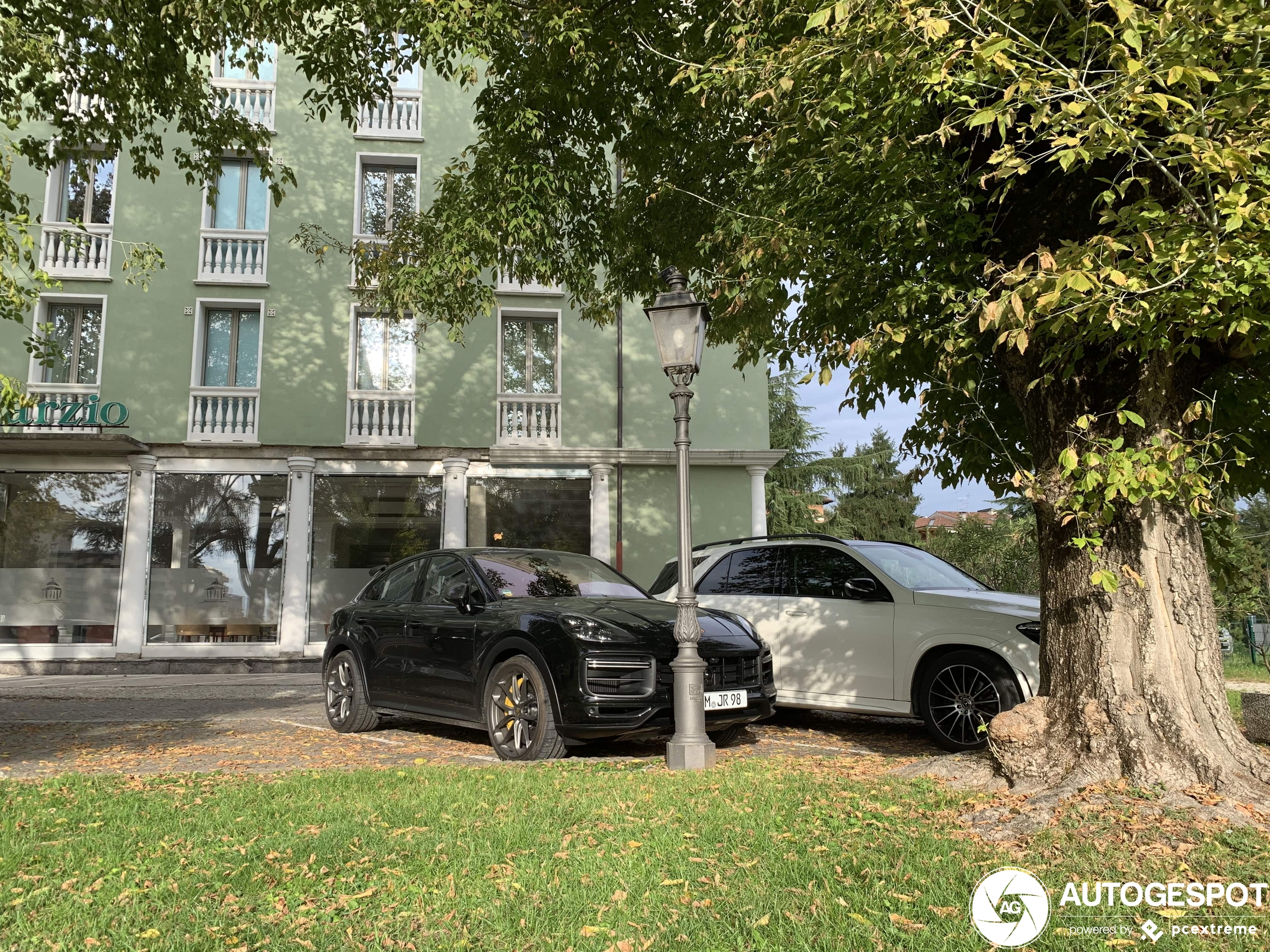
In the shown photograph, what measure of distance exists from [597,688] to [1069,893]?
3.73m

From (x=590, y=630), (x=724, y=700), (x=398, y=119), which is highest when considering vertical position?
(x=398, y=119)

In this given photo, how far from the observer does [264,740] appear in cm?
863

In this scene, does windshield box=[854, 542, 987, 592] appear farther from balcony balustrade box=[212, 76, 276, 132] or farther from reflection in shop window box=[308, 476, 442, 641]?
balcony balustrade box=[212, 76, 276, 132]

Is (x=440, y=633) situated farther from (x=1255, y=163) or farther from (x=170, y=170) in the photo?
(x=170, y=170)

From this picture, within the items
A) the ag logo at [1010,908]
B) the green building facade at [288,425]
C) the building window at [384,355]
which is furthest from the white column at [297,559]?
the ag logo at [1010,908]

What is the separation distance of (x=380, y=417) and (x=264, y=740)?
430 inches

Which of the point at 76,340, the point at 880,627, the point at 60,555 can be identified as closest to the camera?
the point at 880,627

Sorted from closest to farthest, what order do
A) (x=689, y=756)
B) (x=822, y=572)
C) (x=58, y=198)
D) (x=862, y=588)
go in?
1. (x=689, y=756)
2. (x=862, y=588)
3. (x=822, y=572)
4. (x=58, y=198)

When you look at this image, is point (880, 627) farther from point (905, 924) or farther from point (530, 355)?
point (530, 355)

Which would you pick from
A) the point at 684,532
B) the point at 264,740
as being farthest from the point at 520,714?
the point at 264,740

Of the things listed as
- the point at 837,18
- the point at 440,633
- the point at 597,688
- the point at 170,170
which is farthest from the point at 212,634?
the point at 837,18

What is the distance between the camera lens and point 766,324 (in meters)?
10.4

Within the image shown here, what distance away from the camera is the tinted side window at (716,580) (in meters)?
9.66

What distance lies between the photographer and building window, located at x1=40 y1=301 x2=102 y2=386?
18.4m
